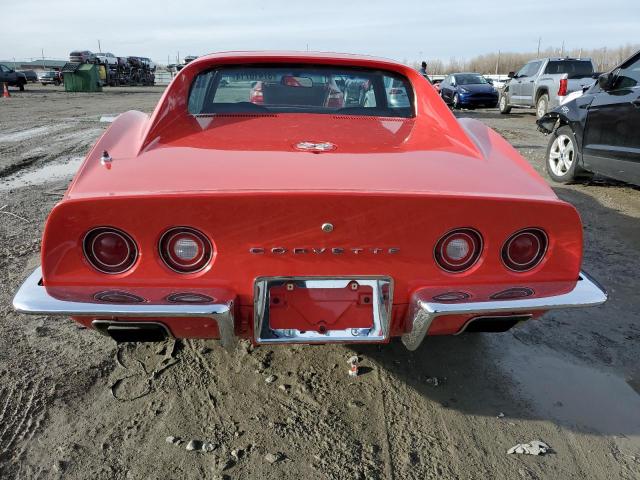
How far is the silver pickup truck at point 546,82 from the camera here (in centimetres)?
1202

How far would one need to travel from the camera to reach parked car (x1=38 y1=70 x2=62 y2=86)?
33078mm

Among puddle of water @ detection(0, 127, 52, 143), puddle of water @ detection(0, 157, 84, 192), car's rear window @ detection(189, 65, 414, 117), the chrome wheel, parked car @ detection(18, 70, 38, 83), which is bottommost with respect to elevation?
puddle of water @ detection(0, 157, 84, 192)

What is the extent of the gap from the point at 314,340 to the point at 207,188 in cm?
68

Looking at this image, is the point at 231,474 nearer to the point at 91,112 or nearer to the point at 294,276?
the point at 294,276

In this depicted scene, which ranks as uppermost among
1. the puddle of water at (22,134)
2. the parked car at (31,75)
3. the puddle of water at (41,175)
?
the parked car at (31,75)

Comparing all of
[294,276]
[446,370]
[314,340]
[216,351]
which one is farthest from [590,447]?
[216,351]

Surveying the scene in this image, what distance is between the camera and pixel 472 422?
2172 millimetres

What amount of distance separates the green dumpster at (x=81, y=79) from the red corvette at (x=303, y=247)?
2759cm

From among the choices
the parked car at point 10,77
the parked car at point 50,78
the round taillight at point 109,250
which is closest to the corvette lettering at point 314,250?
the round taillight at point 109,250

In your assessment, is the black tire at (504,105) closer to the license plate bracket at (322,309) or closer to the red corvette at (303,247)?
the red corvette at (303,247)

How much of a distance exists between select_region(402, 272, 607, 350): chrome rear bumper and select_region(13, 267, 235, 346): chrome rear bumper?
2.26ft

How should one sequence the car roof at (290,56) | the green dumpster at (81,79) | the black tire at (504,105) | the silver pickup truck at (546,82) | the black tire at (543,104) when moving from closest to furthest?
1. the car roof at (290,56)
2. the silver pickup truck at (546,82)
3. the black tire at (543,104)
4. the black tire at (504,105)
5. the green dumpster at (81,79)

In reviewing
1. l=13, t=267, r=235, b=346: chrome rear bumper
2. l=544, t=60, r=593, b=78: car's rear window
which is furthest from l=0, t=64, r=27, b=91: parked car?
l=13, t=267, r=235, b=346: chrome rear bumper

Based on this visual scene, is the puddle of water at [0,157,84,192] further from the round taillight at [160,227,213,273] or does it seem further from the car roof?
the round taillight at [160,227,213,273]
